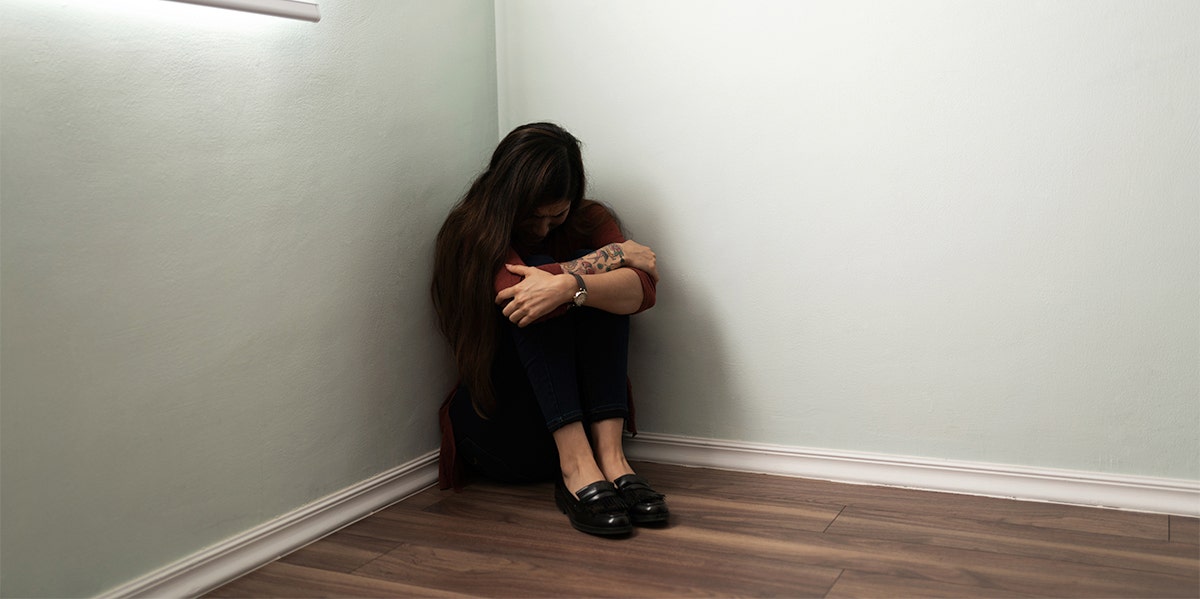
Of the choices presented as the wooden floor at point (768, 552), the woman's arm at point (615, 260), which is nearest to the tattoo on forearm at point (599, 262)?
the woman's arm at point (615, 260)

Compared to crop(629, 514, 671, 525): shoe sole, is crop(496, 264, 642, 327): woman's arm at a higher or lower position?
higher

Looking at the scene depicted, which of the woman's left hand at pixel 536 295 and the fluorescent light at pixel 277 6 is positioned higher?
the fluorescent light at pixel 277 6

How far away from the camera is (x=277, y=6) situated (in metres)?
1.60

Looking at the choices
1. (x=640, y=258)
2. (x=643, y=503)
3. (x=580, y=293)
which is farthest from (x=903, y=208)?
(x=643, y=503)

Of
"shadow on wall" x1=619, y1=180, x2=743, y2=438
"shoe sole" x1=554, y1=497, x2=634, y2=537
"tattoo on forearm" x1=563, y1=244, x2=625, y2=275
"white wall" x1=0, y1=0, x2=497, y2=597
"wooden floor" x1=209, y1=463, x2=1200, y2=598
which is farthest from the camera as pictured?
"shadow on wall" x1=619, y1=180, x2=743, y2=438

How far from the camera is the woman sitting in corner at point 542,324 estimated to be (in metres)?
1.85

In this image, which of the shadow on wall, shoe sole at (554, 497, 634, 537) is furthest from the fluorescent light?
shoe sole at (554, 497, 634, 537)

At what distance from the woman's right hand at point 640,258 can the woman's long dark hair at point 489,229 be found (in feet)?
0.52

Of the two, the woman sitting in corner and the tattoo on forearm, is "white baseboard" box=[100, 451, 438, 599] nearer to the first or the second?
the woman sitting in corner

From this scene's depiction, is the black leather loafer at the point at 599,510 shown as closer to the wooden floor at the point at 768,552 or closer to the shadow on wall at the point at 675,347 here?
the wooden floor at the point at 768,552

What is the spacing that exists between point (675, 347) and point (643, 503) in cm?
53

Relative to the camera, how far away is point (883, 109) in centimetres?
193

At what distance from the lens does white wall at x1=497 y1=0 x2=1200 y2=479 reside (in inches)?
68.2

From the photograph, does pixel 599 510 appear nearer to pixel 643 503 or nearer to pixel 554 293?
pixel 643 503
